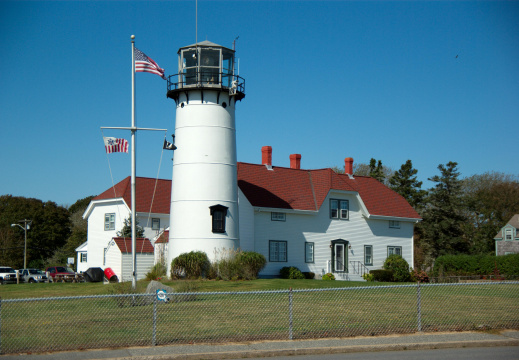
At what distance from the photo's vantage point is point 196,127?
31.3 meters

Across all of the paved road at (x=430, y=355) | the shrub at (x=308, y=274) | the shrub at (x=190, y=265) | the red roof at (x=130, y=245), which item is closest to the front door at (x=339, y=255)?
the shrub at (x=308, y=274)

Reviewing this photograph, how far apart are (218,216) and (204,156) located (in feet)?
10.4

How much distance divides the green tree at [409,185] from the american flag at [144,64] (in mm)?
42784

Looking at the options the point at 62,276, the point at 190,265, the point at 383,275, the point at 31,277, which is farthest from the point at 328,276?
the point at 31,277

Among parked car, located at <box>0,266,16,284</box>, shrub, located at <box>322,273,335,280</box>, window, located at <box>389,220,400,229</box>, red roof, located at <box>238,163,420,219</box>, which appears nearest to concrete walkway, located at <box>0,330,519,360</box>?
red roof, located at <box>238,163,420,219</box>

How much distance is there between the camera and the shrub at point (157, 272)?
32.2 m

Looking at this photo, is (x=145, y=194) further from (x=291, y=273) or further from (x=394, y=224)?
(x=394, y=224)

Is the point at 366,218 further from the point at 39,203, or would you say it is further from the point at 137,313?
the point at 39,203

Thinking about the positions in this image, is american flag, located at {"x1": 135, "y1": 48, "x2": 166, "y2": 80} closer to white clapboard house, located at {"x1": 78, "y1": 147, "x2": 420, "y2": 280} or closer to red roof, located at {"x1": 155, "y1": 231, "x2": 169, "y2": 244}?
white clapboard house, located at {"x1": 78, "y1": 147, "x2": 420, "y2": 280}

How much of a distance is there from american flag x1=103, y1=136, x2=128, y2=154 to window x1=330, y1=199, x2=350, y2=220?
20.1 m

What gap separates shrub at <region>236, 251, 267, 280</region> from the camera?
100 feet

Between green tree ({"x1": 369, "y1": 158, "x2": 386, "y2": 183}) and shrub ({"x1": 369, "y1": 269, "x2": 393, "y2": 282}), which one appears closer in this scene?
shrub ({"x1": 369, "y1": 269, "x2": 393, "y2": 282})

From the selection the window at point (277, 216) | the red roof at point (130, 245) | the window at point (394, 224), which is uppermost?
the window at point (277, 216)

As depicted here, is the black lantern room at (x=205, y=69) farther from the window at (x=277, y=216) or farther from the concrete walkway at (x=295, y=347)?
the concrete walkway at (x=295, y=347)
